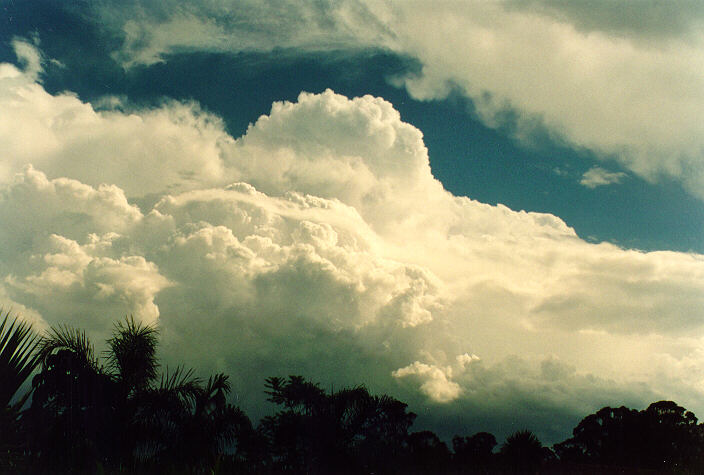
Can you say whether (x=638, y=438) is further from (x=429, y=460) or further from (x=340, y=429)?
(x=429, y=460)

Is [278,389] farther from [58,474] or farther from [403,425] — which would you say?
[58,474]

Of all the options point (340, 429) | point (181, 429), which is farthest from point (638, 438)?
point (181, 429)

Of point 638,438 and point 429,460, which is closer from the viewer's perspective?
point 429,460

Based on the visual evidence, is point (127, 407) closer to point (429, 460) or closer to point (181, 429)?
point (181, 429)

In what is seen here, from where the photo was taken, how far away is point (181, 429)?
20.7m

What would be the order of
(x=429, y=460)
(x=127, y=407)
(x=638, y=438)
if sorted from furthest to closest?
(x=638, y=438)
(x=127, y=407)
(x=429, y=460)

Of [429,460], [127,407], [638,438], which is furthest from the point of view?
[638,438]

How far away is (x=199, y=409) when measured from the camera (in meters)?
21.1

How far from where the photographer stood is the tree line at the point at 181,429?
10.8 meters

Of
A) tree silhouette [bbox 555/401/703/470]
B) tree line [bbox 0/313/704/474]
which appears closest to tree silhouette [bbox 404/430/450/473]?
tree line [bbox 0/313/704/474]

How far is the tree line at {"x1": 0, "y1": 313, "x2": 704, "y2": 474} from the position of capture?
10766 mm

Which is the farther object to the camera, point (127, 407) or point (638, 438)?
point (638, 438)

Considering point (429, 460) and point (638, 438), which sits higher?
point (638, 438)

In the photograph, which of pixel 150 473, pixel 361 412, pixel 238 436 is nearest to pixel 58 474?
pixel 150 473
